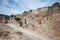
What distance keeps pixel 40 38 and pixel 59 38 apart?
6.06 feet

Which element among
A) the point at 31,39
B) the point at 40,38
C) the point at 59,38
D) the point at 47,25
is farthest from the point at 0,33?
the point at 59,38

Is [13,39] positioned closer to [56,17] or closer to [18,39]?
[18,39]

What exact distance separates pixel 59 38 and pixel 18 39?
3.76 meters

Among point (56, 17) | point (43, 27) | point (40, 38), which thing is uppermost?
point (56, 17)

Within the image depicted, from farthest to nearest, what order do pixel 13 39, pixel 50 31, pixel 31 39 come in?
pixel 50 31, pixel 31 39, pixel 13 39

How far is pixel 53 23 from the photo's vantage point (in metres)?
12.5

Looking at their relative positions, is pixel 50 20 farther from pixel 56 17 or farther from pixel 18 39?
pixel 18 39

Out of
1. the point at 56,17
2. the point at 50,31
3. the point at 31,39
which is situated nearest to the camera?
the point at 31,39

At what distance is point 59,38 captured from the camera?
1156 centimetres

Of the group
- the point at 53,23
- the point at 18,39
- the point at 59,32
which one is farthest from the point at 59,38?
the point at 18,39

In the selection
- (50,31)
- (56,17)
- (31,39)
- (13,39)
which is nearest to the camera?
(13,39)

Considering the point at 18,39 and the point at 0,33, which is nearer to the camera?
the point at 18,39

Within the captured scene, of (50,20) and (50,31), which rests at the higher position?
(50,20)

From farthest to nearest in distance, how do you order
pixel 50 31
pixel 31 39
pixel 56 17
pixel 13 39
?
pixel 56 17
pixel 50 31
pixel 31 39
pixel 13 39
